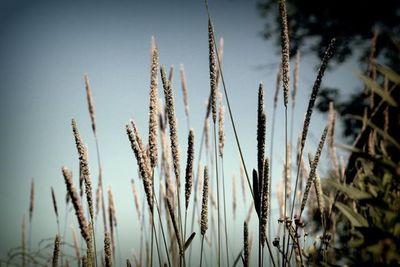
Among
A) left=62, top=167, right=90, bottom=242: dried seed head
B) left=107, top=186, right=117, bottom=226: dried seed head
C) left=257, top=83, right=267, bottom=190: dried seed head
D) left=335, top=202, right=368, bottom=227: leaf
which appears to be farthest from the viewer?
left=107, top=186, right=117, bottom=226: dried seed head

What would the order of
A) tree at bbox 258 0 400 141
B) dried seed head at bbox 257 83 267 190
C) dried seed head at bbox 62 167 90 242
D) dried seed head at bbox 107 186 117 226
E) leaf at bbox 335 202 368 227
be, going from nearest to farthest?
dried seed head at bbox 62 167 90 242 < leaf at bbox 335 202 368 227 < dried seed head at bbox 257 83 267 190 < dried seed head at bbox 107 186 117 226 < tree at bbox 258 0 400 141

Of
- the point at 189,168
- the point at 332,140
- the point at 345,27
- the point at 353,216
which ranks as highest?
the point at 345,27

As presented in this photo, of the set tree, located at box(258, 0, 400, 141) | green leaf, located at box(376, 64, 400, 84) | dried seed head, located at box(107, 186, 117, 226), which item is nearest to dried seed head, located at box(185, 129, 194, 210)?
green leaf, located at box(376, 64, 400, 84)

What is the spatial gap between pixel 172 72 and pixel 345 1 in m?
5.89

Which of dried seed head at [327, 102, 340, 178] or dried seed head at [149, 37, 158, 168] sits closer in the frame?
dried seed head at [149, 37, 158, 168]

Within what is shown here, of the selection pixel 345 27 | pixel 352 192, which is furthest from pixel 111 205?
pixel 345 27

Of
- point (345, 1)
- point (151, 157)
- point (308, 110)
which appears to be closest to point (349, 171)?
point (308, 110)

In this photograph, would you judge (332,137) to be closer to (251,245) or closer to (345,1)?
(251,245)

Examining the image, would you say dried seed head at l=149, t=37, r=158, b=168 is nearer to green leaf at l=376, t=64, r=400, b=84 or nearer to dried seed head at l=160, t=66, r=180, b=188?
dried seed head at l=160, t=66, r=180, b=188

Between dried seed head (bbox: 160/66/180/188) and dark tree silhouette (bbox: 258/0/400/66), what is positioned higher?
dark tree silhouette (bbox: 258/0/400/66)

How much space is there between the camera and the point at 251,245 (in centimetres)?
167

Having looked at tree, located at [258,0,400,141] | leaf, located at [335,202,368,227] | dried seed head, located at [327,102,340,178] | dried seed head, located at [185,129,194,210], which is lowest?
leaf, located at [335,202,368,227]

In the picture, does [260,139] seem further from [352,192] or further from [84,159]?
[84,159]

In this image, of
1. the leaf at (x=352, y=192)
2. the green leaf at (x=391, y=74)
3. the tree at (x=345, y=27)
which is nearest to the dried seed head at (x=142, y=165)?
the leaf at (x=352, y=192)
